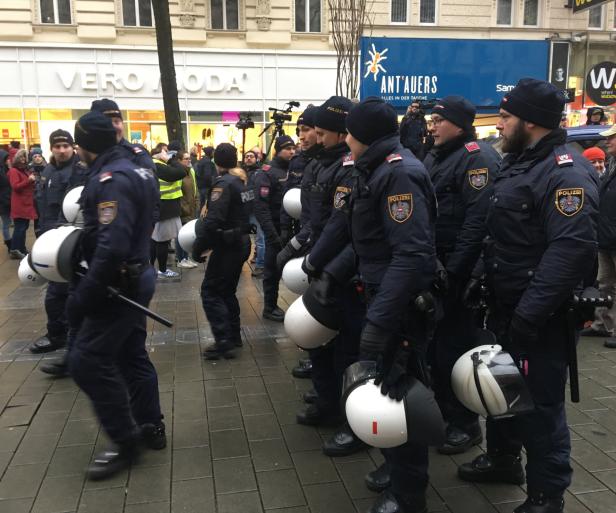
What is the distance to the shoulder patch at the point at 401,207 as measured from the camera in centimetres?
272

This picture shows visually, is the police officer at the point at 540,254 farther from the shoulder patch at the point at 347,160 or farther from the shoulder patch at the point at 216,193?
the shoulder patch at the point at 216,193

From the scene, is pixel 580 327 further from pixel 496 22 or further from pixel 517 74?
pixel 496 22

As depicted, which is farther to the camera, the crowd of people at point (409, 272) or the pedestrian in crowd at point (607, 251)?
the pedestrian in crowd at point (607, 251)

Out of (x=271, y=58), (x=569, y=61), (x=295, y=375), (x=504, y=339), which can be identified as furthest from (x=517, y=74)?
(x=504, y=339)

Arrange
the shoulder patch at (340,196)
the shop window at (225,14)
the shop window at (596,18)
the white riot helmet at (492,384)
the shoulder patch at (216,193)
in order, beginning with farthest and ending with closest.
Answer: the shop window at (596,18)
the shop window at (225,14)
the shoulder patch at (216,193)
the shoulder patch at (340,196)
the white riot helmet at (492,384)

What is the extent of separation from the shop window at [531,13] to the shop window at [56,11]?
16.0 m

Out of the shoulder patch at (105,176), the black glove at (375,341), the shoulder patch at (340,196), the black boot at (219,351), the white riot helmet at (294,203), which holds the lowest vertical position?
the black boot at (219,351)

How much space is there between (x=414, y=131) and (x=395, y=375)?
4.04 m

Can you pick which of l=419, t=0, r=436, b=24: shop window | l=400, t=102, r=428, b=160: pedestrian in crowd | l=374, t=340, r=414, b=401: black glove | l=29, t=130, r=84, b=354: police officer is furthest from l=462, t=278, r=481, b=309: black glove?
l=419, t=0, r=436, b=24: shop window

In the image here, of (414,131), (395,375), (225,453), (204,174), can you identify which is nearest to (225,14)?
(204,174)

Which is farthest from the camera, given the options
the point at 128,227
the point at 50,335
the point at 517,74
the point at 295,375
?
the point at 517,74

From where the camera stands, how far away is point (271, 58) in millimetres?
20391

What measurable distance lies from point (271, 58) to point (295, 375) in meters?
17.4

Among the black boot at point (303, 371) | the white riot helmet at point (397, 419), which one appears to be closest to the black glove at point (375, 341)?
the white riot helmet at point (397, 419)
